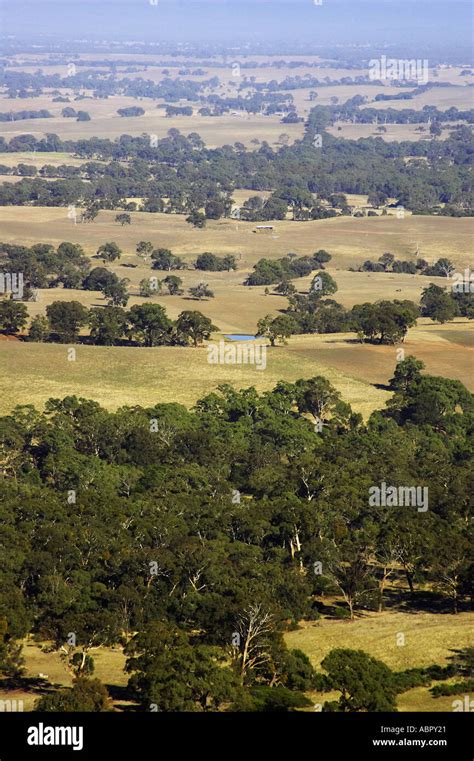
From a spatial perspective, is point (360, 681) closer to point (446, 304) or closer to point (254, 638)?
point (254, 638)

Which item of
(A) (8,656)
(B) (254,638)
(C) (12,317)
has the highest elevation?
(C) (12,317)

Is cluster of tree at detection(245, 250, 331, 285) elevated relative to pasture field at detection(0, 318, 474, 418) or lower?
elevated

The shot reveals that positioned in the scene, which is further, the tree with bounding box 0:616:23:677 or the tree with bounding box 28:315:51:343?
the tree with bounding box 28:315:51:343

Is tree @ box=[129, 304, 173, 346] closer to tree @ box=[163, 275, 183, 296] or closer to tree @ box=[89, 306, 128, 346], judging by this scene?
tree @ box=[89, 306, 128, 346]

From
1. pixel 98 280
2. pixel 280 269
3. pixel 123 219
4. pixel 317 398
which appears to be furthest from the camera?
pixel 123 219

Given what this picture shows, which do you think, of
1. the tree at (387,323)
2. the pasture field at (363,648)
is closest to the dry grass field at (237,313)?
the tree at (387,323)

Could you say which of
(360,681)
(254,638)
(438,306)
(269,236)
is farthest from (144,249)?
(360,681)

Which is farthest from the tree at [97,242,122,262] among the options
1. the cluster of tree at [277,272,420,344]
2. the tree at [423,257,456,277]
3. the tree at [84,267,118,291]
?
the tree at [423,257,456,277]
